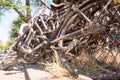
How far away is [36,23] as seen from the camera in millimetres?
8523

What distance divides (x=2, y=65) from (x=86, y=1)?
129 inches

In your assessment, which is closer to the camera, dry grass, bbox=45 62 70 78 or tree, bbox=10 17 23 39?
dry grass, bbox=45 62 70 78

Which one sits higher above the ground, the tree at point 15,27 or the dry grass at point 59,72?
the tree at point 15,27

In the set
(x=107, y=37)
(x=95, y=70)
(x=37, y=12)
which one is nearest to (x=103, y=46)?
(x=107, y=37)

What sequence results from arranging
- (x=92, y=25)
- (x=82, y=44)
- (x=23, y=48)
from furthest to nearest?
(x=82, y=44) < (x=23, y=48) < (x=92, y=25)

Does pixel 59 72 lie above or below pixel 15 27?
below

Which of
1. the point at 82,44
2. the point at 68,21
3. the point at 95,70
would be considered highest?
the point at 68,21

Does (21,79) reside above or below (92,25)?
below

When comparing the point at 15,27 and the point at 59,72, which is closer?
the point at 59,72

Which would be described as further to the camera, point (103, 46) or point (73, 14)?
point (103, 46)

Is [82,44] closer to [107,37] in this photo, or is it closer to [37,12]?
[107,37]

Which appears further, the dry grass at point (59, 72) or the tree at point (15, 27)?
the tree at point (15, 27)

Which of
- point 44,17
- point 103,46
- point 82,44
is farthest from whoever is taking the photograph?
point 44,17

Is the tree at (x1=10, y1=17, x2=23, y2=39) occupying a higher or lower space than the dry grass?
higher
